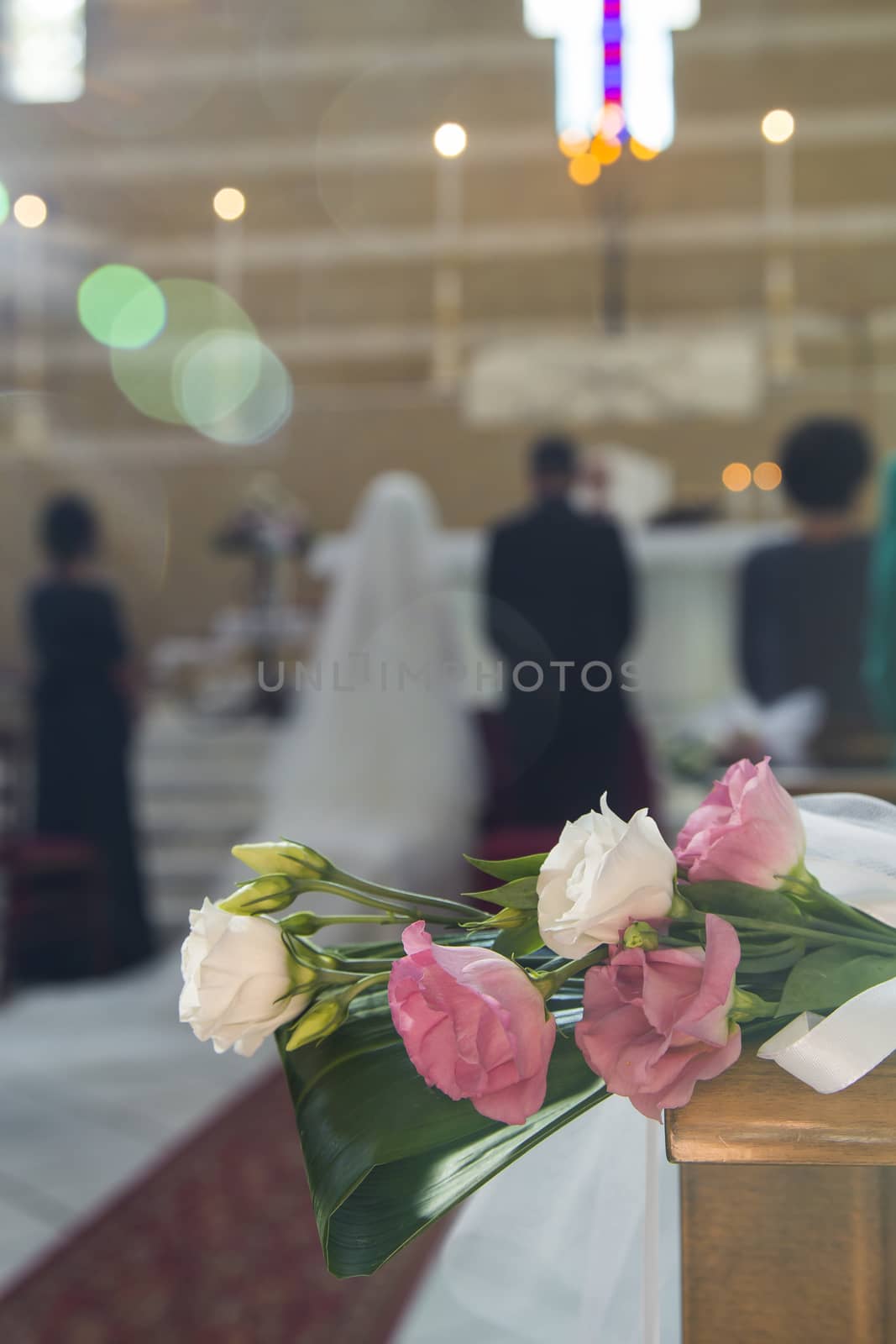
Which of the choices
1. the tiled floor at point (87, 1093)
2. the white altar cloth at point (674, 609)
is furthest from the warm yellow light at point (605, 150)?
the tiled floor at point (87, 1093)

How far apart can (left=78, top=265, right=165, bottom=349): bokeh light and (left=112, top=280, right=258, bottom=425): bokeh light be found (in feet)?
0.23

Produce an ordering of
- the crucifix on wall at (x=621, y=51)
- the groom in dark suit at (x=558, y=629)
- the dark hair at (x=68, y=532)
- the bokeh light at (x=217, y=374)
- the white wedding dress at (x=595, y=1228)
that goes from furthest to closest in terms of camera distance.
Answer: the bokeh light at (x=217, y=374), the dark hair at (x=68, y=532), the groom in dark suit at (x=558, y=629), the crucifix on wall at (x=621, y=51), the white wedding dress at (x=595, y=1228)

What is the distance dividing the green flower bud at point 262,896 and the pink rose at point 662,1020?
0.08 metres

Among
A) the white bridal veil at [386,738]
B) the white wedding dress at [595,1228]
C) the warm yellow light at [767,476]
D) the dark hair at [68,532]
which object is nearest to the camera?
the white wedding dress at [595,1228]

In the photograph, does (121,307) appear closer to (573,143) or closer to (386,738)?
(573,143)

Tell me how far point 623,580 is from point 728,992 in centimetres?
186

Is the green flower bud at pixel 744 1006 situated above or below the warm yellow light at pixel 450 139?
below

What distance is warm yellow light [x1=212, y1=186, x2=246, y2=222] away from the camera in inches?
191

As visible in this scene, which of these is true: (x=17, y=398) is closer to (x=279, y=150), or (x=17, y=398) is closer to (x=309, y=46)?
(x=279, y=150)

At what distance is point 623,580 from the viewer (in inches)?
82.7

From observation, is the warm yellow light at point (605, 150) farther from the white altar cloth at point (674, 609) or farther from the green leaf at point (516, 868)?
the green leaf at point (516, 868)

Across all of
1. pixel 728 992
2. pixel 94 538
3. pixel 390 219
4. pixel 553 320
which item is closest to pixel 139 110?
pixel 390 219

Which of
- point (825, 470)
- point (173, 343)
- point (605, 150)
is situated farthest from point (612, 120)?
point (173, 343)

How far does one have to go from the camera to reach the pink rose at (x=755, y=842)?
30 centimetres
